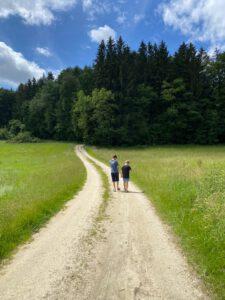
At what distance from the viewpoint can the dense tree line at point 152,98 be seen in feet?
194

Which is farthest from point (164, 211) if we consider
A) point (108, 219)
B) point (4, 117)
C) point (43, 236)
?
point (4, 117)

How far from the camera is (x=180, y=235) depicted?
874 centimetres

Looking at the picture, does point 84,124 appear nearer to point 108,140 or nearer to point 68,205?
point 108,140

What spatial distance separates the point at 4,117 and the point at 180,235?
368ft

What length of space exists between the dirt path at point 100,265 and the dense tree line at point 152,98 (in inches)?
1901

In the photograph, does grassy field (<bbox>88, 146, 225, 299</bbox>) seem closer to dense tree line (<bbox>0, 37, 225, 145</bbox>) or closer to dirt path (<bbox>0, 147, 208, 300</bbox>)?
dirt path (<bbox>0, 147, 208, 300</bbox>)

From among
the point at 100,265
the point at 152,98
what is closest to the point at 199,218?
the point at 100,265

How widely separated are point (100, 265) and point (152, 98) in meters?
59.4

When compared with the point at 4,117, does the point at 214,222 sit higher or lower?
lower

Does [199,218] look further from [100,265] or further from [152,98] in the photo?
[152,98]

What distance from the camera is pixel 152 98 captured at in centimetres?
6341

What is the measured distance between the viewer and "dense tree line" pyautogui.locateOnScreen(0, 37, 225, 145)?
194 ft

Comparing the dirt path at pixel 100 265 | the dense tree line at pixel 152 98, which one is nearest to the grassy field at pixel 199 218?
the dirt path at pixel 100 265

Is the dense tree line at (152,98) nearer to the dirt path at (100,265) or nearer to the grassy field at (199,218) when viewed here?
the grassy field at (199,218)
